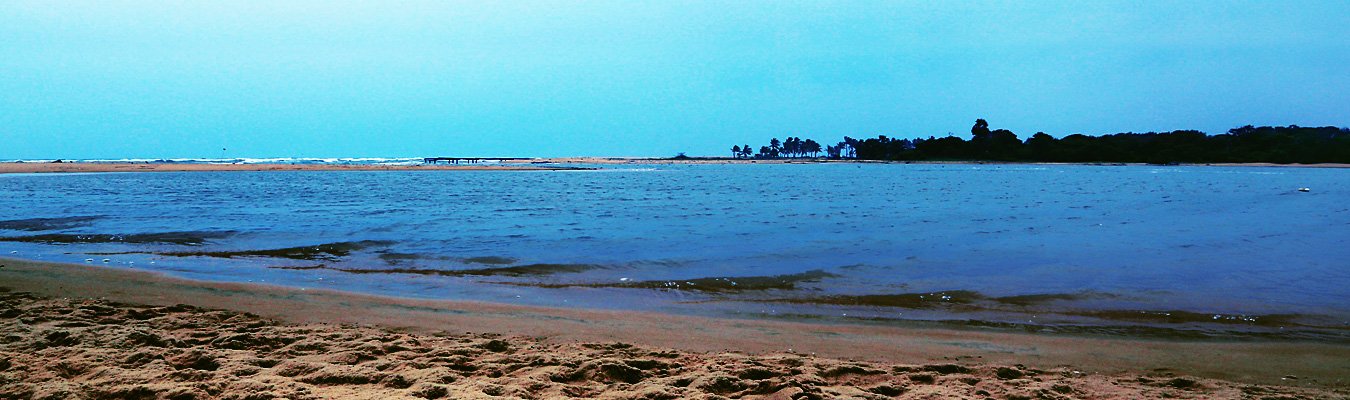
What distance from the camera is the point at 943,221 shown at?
19672mm

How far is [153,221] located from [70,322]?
14.3 m

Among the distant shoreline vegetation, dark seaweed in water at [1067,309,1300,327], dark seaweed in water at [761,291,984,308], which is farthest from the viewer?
the distant shoreline vegetation

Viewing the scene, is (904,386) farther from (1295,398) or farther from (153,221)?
(153,221)

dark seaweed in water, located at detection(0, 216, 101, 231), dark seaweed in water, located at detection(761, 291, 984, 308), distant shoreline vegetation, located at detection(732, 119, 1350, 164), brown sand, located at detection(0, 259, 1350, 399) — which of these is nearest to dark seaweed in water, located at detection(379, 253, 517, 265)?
brown sand, located at detection(0, 259, 1350, 399)

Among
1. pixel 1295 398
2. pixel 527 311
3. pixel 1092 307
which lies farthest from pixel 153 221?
pixel 1295 398

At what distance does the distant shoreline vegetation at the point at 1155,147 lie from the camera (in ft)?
433

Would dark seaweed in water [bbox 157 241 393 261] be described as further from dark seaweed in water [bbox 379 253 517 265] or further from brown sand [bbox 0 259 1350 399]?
brown sand [bbox 0 259 1350 399]

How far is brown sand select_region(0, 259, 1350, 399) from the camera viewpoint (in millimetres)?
4793

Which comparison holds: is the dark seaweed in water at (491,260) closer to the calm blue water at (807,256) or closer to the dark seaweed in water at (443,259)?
the dark seaweed in water at (443,259)

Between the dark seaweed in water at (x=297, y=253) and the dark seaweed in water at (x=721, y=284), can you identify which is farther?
the dark seaweed in water at (x=297, y=253)

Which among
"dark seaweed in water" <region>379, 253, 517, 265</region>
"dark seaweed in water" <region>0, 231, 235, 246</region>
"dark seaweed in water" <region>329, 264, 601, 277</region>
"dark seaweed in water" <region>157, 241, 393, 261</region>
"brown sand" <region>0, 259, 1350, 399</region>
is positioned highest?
"brown sand" <region>0, 259, 1350, 399</region>

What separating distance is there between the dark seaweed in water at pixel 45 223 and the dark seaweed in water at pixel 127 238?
6.02 feet

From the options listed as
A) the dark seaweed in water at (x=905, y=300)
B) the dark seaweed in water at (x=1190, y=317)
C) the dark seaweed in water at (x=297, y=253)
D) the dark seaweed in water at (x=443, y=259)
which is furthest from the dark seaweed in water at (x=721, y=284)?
the dark seaweed in water at (x=297, y=253)

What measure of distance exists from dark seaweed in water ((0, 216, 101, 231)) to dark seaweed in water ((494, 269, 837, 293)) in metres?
13.6
